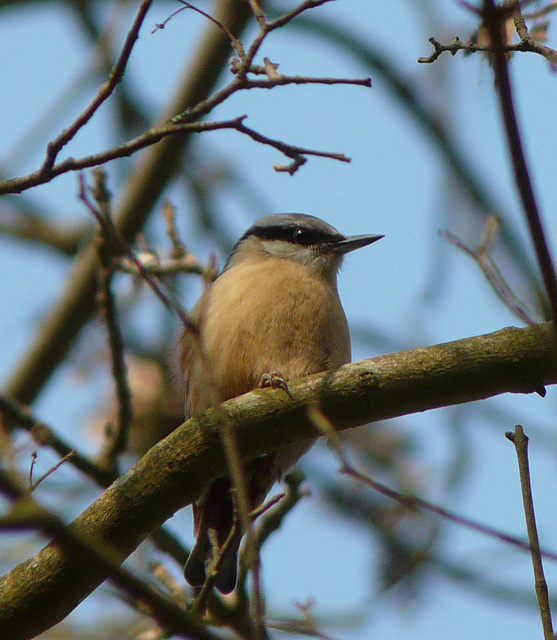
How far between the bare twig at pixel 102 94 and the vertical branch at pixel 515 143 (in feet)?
4.12

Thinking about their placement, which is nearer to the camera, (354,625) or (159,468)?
(159,468)

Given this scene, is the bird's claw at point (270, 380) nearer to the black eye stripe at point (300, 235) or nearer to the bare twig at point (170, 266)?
the bare twig at point (170, 266)

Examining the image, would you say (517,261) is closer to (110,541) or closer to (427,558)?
(427,558)

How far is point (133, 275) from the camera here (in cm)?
487

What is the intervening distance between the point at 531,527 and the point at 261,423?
39.7 inches

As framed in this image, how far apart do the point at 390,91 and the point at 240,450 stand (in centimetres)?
375

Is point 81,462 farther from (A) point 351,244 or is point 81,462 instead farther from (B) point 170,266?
(A) point 351,244

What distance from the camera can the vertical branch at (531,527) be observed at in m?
2.02

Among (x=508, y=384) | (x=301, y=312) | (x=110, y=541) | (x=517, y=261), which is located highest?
(x=517, y=261)

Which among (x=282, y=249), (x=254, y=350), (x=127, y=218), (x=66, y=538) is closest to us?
(x=66, y=538)

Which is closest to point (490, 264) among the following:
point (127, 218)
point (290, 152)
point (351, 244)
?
point (290, 152)

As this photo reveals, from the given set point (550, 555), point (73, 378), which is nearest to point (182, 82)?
point (73, 378)

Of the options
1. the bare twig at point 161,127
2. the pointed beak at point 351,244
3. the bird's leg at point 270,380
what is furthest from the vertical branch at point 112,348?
the bare twig at point 161,127

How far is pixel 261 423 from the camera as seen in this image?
113 inches
